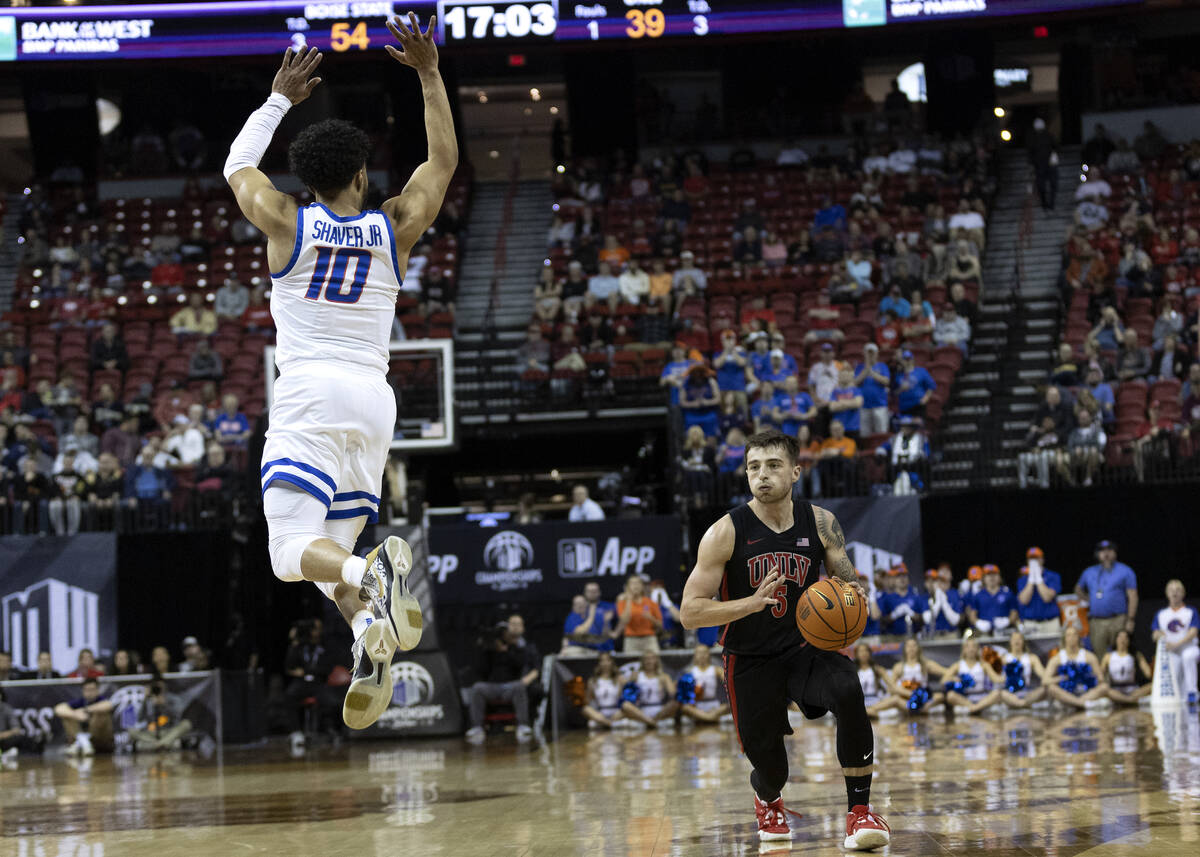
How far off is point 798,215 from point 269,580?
1154 centimetres

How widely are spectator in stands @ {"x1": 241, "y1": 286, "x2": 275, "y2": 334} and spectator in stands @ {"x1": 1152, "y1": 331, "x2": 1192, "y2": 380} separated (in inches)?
497

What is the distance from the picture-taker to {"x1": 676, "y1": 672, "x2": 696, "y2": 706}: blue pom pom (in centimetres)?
1529

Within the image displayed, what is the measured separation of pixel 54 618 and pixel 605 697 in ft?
22.4

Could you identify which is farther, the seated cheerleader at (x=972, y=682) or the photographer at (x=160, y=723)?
the photographer at (x=160, y=723)

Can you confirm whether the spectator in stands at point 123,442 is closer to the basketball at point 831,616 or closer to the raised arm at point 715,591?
the raised arm at point 715,591

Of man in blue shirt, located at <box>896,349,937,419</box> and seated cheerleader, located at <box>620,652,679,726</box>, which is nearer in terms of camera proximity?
seated cheerleader, located at <box>620,652,679,726</box>

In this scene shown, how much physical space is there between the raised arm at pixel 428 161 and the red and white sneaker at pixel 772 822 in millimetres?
3035

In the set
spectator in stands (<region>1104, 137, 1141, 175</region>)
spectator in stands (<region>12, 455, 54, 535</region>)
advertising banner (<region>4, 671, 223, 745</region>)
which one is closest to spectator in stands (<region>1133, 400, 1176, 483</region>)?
spectator in stands (<region>1104, 137, 1141, 175</region>)

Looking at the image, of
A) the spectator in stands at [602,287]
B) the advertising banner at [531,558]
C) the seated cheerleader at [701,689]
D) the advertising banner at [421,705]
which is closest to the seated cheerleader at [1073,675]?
the seated cheerleader at [701,689]

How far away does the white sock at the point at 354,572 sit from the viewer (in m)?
5.48

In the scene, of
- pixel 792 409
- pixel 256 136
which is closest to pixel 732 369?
pixel 792 409

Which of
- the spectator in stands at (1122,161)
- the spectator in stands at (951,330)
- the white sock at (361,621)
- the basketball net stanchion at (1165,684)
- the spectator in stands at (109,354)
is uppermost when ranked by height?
the spectator in stands at (1122,161)

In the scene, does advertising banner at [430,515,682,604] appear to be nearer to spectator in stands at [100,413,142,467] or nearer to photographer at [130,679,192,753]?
photographer at [130,679,192,753]

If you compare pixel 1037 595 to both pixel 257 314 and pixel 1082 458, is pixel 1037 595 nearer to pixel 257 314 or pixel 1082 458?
pixel 1082 458
